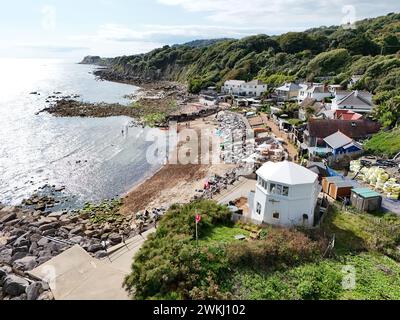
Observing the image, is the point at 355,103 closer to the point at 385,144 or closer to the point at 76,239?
the point at 385,144

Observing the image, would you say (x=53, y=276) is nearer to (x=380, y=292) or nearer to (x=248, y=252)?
(x=248, y=252)

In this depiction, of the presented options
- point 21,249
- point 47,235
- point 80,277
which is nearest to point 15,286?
point 80,277

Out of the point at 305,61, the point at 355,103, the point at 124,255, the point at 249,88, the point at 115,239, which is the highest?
the point at 305,61

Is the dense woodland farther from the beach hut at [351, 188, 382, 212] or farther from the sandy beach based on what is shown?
the sandy beach

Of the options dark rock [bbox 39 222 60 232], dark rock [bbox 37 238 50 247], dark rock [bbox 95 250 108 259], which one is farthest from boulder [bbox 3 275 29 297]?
dark rock [bbox 39 222 60 232]

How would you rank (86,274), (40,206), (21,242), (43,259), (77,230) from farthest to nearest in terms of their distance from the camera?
(40,206) < (77,230) < (21,242) < (43,259) < (86,274)

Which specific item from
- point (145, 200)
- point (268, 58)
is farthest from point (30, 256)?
point (268, 58)
